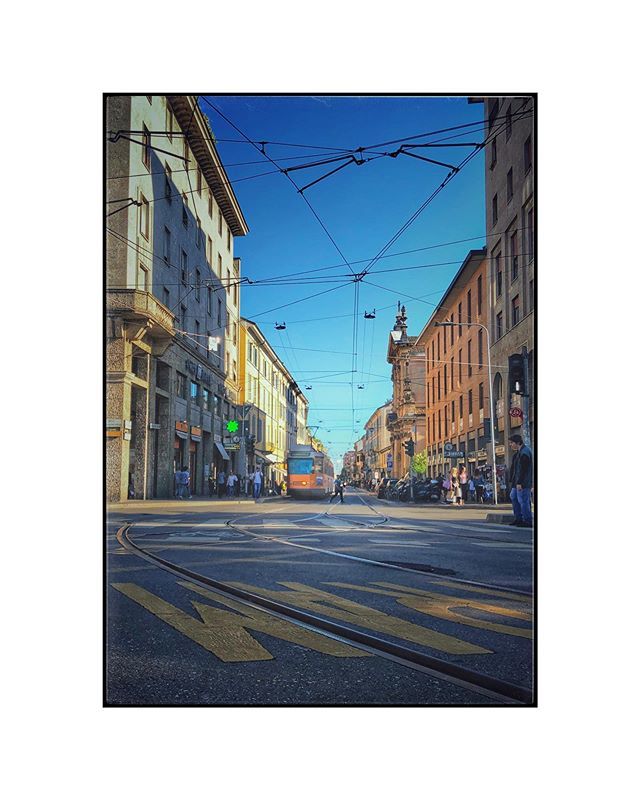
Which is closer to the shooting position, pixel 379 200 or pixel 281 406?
pixel 379 200

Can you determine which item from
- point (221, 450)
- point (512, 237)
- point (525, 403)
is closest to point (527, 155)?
point (512, 237)

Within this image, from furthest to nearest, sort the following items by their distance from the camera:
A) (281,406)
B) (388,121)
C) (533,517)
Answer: (281,406) < (388,121) < (533,517)

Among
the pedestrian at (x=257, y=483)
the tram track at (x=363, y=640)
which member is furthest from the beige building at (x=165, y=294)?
the tram track at (x=363, y=640)

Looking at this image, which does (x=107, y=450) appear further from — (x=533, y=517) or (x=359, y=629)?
(x=533, y=517)

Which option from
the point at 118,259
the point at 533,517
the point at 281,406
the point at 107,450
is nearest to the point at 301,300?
the point at 281,406

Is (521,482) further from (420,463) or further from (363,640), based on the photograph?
(363,640)

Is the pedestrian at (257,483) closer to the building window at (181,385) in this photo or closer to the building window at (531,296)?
the building window at (181,385)
